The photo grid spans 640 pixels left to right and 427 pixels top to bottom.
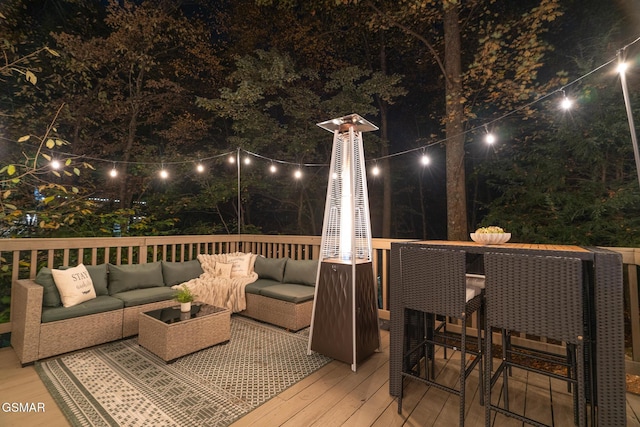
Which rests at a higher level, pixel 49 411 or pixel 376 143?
pixel 376 143

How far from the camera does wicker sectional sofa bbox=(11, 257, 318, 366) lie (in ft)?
8.25

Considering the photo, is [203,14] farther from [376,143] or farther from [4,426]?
[4,426]

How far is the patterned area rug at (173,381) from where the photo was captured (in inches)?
73.1

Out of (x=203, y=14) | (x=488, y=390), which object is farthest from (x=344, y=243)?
(x=203, y=14)

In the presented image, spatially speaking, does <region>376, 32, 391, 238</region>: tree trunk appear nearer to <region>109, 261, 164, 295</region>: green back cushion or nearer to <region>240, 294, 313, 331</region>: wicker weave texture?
<region>240, 294, 313, 331</region>: wicker weave texture

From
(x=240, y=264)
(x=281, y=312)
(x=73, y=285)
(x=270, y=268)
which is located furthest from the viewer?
(x=240, y=264)

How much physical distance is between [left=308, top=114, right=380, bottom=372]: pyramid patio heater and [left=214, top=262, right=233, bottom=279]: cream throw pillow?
6.05 feet

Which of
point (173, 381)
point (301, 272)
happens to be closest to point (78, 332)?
point (173, 381)

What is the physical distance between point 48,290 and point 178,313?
1.15 m

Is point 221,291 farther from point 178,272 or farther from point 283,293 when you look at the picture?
point 283,293

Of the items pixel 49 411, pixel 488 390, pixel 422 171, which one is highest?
pixel 422 171

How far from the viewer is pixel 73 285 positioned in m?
2.82

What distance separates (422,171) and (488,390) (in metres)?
7.03

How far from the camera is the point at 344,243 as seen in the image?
270 cm
